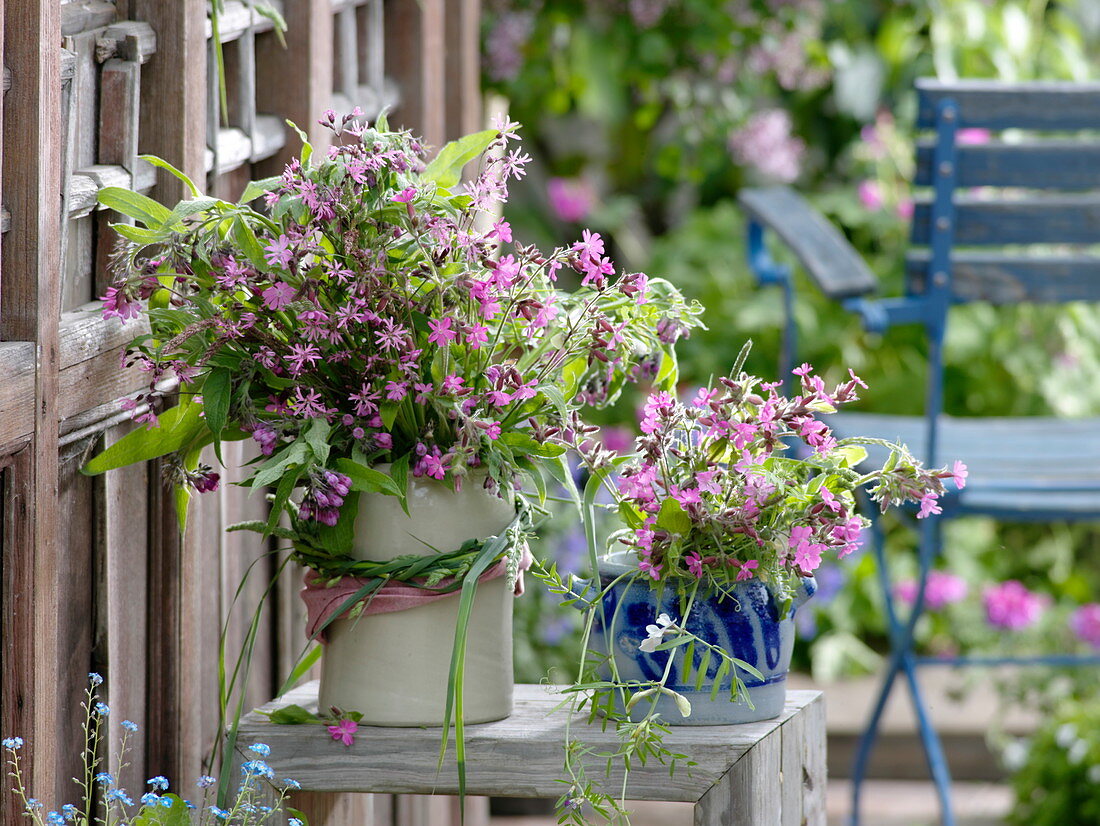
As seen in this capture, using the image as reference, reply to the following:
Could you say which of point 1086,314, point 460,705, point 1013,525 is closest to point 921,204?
point 460,705

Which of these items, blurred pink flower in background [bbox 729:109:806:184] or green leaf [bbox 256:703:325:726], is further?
blurred pink flower in background [bbox 729:109:806:184]

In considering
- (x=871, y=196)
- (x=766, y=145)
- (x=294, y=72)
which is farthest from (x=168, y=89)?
(x=871, y=196)

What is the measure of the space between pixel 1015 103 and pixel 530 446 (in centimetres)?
143

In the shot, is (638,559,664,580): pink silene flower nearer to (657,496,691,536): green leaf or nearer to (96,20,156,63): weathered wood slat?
(657,496,691,536): green leaf

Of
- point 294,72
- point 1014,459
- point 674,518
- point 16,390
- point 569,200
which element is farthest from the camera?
point 569,200

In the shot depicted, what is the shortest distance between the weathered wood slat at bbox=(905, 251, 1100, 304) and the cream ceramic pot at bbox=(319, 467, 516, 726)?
1.26 m

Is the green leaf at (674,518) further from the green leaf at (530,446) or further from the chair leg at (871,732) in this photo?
the chair leg at (871,732)

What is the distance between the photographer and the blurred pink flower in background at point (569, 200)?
14.3 ft

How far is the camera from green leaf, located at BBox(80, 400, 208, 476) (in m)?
1.08

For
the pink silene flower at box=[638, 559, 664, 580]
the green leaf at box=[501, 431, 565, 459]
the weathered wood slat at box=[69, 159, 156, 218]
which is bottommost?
the pink silene flower at box=[638, 559, 664, 580]

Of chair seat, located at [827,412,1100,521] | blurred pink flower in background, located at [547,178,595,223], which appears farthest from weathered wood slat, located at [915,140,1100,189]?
blurred pink flower in background, located at [547,178,595,223]

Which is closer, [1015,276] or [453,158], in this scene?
[453,158]

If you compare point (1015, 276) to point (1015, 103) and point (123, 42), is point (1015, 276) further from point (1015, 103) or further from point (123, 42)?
point (123, 42)

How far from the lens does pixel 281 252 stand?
0.98 meters
